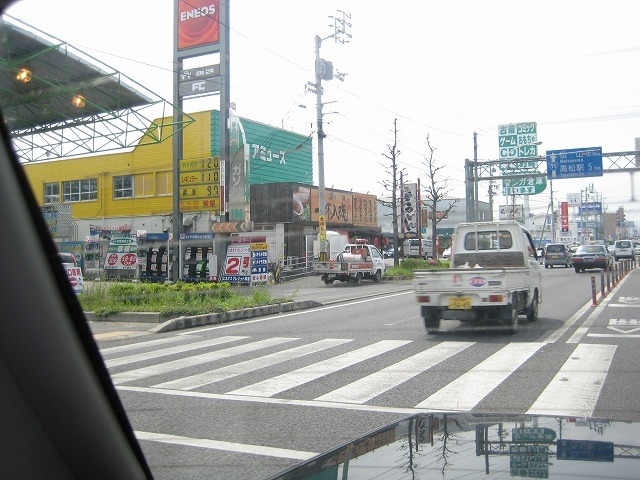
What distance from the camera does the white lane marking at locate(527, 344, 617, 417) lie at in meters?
6.44

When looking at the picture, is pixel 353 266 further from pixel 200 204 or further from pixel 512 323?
pixel 512 323

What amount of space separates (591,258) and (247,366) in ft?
99.6

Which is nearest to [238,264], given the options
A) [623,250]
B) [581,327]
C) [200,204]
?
[200,204]

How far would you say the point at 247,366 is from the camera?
364 inches

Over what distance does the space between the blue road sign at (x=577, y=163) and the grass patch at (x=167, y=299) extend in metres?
19.7

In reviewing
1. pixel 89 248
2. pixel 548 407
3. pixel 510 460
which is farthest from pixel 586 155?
pixel 510 460

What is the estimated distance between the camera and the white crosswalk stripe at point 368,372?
22.9 ft

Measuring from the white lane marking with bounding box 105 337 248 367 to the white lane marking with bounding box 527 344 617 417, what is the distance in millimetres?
6003

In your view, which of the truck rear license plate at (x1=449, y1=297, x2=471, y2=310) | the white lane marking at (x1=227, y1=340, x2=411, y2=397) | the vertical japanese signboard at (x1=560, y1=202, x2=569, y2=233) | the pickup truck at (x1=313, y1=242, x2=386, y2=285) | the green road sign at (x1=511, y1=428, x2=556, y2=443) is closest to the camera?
the green road sign at (x1=511, y1=428, x2=556, y2=443)

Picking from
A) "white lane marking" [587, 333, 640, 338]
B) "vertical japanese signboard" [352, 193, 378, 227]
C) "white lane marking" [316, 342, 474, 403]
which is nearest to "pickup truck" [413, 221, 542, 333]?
"white lane marking" [316, 342, 474, 403]

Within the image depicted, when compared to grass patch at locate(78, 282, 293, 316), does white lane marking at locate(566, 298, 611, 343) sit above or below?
below

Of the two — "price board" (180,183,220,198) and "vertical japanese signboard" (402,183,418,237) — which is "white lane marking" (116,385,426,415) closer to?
"price board" (180,183,220,198)

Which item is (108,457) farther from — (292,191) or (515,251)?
(292,191)

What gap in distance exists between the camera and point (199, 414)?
21.5 ft
